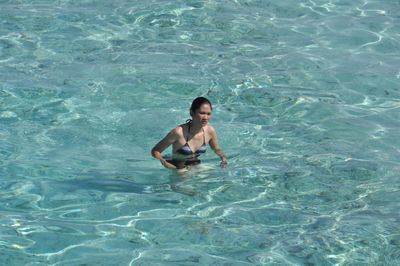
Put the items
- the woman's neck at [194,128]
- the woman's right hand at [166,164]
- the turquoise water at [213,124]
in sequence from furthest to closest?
1. the woman's neck at [194,128]
2. the woman's right hand at [166,164]
3. the turquoise water at [213,124]

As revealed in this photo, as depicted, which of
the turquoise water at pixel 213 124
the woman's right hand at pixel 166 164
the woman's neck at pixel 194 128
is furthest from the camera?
the woman's neck at pixel 194 128

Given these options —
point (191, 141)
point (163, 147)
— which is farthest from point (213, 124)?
point (163, 147)

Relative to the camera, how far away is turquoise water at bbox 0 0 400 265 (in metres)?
7.80

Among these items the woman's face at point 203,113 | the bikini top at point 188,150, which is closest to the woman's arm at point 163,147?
the bikini top at point 188,150

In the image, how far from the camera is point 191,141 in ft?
29.8

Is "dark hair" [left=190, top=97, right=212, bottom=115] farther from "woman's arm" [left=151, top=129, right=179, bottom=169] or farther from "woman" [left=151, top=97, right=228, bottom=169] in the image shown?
"woman's arm" [left=151, top=129, right=179, bottom=169]

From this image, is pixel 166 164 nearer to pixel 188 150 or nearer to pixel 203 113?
pixel 188 150

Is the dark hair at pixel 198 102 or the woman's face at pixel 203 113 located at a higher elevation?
the dark hair at pixel 198 102

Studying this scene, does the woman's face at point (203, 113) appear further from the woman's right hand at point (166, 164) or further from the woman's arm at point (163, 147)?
the woman's right hand at point (166, 164)

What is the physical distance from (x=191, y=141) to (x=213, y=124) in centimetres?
163

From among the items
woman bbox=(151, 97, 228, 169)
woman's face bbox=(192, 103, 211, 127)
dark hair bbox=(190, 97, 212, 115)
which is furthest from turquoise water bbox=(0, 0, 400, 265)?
dark hair bbox=(190, 97, 212, 115)

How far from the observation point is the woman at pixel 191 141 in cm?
882

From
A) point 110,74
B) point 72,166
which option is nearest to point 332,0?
point 110,74

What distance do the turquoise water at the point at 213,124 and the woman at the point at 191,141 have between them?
7.1 inches
